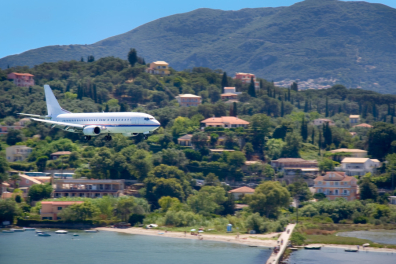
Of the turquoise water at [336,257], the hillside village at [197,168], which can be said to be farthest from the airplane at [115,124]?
the hillside village at [197,168]

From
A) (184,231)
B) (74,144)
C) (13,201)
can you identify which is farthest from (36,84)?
(184,231)

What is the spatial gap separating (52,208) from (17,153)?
34.0m

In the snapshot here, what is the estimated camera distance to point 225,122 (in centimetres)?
15188

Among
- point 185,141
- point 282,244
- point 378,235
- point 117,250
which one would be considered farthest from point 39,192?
point 378,235

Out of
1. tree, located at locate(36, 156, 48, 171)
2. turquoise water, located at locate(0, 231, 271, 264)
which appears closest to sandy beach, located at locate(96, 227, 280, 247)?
turquoise water, located at locate(0, 231, 271, 264)

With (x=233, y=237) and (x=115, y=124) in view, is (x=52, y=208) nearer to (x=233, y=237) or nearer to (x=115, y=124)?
(x=233, y=237)

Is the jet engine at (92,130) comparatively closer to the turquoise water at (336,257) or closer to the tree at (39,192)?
the turquoise water at (336,257)

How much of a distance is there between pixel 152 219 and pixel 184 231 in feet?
26.1

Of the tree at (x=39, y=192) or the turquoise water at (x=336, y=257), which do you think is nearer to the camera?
the turquoise water at (x=336, y=257)

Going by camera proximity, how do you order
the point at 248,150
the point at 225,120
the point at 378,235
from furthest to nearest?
the point at 225,120
the point at 248,150
the point at 378,235

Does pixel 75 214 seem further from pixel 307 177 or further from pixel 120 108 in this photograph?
pixel 120 108

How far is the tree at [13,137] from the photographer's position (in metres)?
139

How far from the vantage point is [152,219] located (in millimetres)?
101312

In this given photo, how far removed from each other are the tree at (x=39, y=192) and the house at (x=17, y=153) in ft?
80.2
